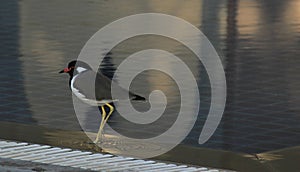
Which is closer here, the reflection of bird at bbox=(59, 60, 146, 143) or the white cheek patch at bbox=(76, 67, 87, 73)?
the reflection of bird at bbox=(59, 60, 146, 143)

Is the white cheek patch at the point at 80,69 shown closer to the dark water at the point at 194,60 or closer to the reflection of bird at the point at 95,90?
the reflection of bird at the point at 95,90

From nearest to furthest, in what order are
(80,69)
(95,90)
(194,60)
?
(95,90), (80,69), (194,60)

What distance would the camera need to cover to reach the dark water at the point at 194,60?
8852 mm

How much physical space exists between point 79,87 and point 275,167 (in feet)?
A: 5.29

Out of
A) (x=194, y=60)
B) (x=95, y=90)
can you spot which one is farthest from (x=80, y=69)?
(x=194, y=60)

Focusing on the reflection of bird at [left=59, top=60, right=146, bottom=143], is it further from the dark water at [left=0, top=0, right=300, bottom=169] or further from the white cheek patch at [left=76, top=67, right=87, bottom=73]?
the dark water at [left=0, top=0, right=300, bottom=169]

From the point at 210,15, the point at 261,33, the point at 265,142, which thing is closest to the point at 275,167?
the point at 265,142

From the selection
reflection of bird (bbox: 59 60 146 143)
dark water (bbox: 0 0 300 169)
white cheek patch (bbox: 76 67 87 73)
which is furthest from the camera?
dark water (bbox: 0 0 300 169)

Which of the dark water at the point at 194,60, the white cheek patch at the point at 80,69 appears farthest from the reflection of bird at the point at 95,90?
the dark water at the point at 194,60

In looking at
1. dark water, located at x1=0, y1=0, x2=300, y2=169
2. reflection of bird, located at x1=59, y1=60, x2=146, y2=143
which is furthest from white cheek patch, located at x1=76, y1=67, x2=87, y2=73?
dark water, located at x1=0, y1=0, x2=300, y2=169

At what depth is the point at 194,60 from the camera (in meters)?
11.8

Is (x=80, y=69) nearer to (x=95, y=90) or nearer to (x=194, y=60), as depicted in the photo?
(x=95, y=90)

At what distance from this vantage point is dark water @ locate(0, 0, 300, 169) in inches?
348

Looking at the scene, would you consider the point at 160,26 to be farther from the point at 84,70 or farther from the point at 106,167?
the point at 106,167
